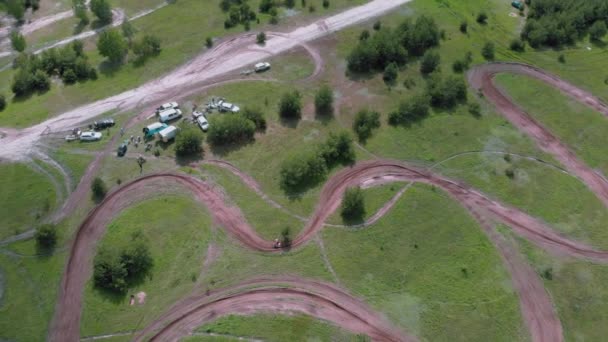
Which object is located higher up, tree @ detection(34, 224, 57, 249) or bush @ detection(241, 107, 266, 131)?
bush @ detection(241, 107, 266, 131)

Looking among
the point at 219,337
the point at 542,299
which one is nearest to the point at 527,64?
the point at 542,299

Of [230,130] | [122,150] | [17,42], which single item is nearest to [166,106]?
[122,150]

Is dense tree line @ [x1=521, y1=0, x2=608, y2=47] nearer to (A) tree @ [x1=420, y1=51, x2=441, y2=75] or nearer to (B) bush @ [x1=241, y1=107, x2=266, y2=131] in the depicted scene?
(A) tree @ [x1=420, y1=51, x2=441, y2=75]

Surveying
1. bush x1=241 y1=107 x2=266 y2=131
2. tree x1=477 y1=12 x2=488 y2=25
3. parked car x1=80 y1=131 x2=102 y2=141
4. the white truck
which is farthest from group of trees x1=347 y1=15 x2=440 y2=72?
parked car x1=80 y1=131 x2=102 y2=141

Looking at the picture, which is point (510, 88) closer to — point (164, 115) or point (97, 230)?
point (164, 115)

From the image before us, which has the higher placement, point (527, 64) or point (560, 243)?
point (527, 64)

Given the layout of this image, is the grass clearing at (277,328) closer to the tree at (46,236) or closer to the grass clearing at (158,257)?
the grass clearing at (158,257)
